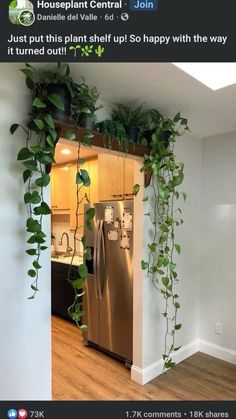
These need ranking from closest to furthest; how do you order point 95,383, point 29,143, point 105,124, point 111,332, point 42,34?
point 42,34, point 29,143, point 105,124, point 95,383, point 111,332

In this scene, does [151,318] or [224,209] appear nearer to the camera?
[151,318]

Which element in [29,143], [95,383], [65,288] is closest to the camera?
[29,143]

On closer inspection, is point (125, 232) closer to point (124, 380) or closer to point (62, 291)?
point (124, 380)

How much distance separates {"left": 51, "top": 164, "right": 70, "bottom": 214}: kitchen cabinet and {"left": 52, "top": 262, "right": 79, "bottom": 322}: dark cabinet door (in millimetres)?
881

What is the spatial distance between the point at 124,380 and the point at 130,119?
7.42ft

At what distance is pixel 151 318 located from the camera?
2500mm

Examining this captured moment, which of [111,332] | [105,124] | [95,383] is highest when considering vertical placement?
[105,124]

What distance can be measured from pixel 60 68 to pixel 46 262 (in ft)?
3.83

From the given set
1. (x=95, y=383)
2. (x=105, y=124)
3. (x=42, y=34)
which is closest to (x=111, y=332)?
(x=95, y=383)

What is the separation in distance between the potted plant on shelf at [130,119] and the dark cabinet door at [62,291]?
2158 millimetres

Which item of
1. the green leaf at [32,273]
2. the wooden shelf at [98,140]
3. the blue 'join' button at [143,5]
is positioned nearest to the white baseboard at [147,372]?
the green leaf at [32,273]

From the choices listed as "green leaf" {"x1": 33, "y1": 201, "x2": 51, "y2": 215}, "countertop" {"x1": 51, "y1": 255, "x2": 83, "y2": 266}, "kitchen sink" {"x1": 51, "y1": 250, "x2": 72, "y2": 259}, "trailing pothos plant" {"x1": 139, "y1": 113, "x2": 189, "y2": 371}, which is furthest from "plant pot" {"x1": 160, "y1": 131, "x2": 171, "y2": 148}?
"kitchen sink" {"x1": 51, "y1": 250, "x2": 72, "y2": 259}

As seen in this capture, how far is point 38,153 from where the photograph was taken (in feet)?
4.87

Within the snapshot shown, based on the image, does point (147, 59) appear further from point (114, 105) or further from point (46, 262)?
point (46, 262)
